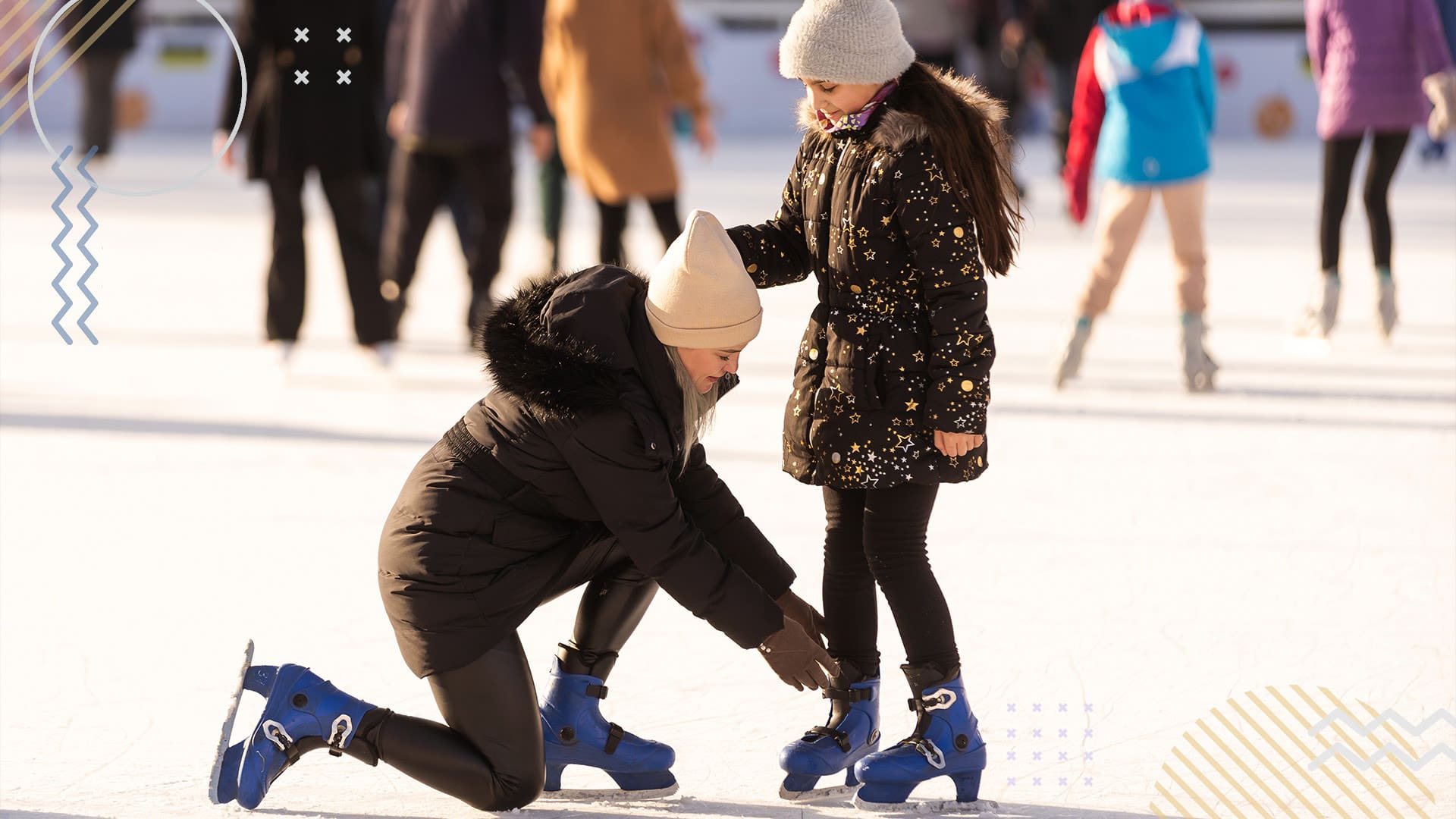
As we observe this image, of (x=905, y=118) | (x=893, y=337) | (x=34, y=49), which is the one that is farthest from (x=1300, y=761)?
(x=34, y=49)

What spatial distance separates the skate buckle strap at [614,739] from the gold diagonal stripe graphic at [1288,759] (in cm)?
109

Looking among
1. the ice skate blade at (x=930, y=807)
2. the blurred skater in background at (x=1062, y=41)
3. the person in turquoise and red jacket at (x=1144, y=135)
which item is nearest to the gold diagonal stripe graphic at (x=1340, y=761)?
the ice skate blade at (x=930, y=807)

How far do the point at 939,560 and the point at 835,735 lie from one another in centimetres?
133

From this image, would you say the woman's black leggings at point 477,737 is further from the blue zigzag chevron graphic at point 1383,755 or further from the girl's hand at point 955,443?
the blue zigzag chevron graphic at point 1383,755

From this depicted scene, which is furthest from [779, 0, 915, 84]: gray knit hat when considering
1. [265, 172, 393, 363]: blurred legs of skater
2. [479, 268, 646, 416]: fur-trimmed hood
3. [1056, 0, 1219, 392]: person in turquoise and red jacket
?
[265, 172, 393, 363]: blurred legs of skater

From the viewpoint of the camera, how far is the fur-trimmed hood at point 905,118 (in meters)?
2.83

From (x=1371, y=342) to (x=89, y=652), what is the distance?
517 cm

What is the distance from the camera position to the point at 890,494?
2.90 meters

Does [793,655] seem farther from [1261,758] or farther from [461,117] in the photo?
[461,117]

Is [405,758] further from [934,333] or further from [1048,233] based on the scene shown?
[1048,233]

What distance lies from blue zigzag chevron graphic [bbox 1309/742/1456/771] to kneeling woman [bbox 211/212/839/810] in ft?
2.94

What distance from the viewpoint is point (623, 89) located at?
6.88 m

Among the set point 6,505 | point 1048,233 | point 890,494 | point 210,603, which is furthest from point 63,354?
point 1048,233

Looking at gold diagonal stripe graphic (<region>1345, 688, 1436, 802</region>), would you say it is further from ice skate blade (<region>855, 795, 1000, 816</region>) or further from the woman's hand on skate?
the woman's hand on skate
